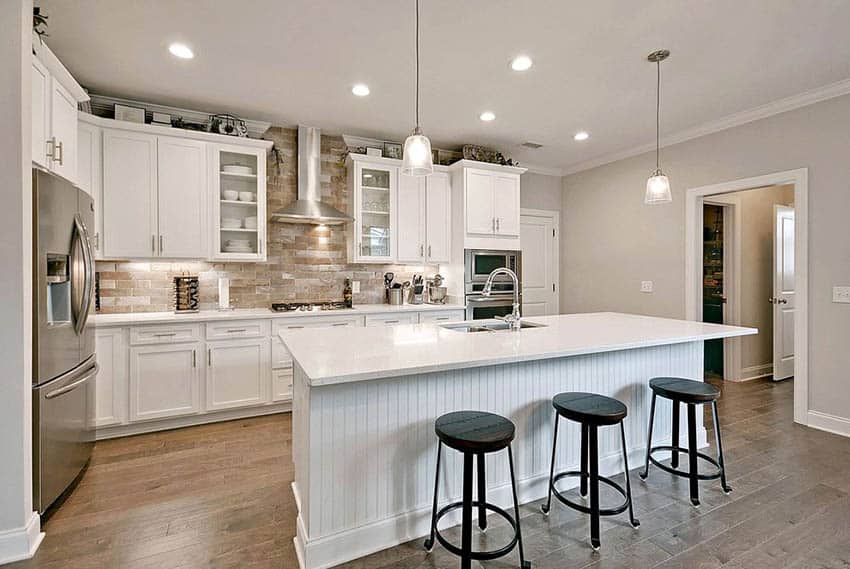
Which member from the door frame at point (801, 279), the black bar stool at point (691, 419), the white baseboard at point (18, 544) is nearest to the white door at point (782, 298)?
the door frame at point (801, 279)

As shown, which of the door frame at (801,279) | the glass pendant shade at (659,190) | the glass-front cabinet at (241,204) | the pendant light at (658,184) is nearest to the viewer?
the pendant light at (658,184)

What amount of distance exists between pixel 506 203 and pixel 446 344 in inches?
118

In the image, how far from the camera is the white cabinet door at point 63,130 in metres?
2.48

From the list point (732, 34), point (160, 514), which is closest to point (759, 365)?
point (732, 34)

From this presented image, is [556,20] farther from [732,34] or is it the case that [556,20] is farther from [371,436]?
[371,436]

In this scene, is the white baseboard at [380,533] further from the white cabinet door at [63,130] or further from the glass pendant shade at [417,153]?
the white cabinet door at [63,130]

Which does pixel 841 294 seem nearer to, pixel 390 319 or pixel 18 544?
pixel 390 319

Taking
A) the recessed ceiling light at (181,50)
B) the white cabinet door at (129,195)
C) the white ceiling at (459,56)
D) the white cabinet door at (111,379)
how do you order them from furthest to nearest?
the white cabinet door at (129,195) → the white cabinet door at (111,379) → the recessed ceiling light at (181,50) → the white ceiling at (459,56)

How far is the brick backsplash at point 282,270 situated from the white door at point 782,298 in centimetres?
439

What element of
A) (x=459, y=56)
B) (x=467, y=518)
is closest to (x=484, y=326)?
(x=467, y=518)

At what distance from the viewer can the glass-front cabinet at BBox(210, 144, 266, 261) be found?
387 centimetres

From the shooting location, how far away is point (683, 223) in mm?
4477

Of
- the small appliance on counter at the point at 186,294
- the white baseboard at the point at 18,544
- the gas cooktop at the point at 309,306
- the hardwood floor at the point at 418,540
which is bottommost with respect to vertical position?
the hardwood floor at the point at 418,540

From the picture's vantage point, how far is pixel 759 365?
5102mm
